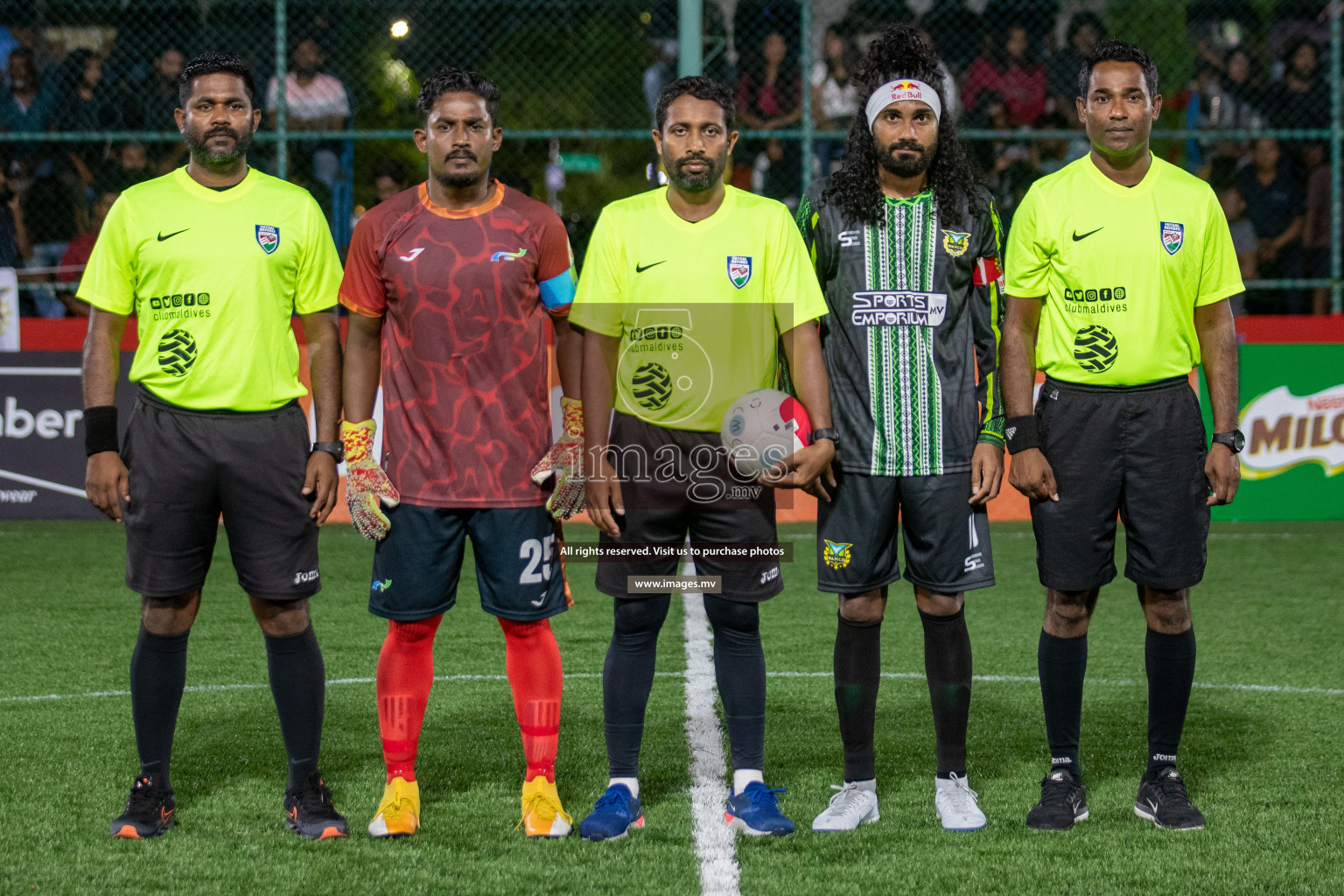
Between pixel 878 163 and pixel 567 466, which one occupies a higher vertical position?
pixel 878 163

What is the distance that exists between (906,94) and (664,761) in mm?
2298

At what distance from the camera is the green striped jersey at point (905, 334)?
13.1ft

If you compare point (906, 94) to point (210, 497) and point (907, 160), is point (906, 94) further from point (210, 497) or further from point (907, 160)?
point (210, 497)

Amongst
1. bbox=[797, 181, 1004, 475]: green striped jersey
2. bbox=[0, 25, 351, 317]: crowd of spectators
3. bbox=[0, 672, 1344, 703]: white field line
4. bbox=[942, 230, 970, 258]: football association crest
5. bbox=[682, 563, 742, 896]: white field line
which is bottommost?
bbox=[682, 563, 742, 896]: white field line

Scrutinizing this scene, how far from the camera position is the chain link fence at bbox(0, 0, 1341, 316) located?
11.2 meters

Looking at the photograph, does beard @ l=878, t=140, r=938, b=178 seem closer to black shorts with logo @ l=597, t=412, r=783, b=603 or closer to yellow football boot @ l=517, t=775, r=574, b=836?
black shorts with logo @ l=597, t=412, r=783, b=603

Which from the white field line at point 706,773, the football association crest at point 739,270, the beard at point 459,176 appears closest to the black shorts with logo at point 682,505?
the football association crest at point 739,270

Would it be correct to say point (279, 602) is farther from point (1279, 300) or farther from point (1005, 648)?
point (1279, 300)

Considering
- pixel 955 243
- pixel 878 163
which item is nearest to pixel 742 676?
pixel 955 243

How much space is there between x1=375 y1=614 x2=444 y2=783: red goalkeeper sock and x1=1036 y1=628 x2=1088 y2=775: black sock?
1.84 metres

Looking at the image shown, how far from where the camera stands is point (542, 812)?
13.1ft

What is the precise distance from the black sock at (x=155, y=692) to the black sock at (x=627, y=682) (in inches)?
49.0

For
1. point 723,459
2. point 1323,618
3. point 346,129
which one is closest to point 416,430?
point 723,459

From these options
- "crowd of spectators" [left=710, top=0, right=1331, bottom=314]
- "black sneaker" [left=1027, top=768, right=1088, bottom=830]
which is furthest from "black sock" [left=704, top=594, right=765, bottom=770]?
"crowd of spectators" [left=710, top=0, right=1331, bottom=314]
